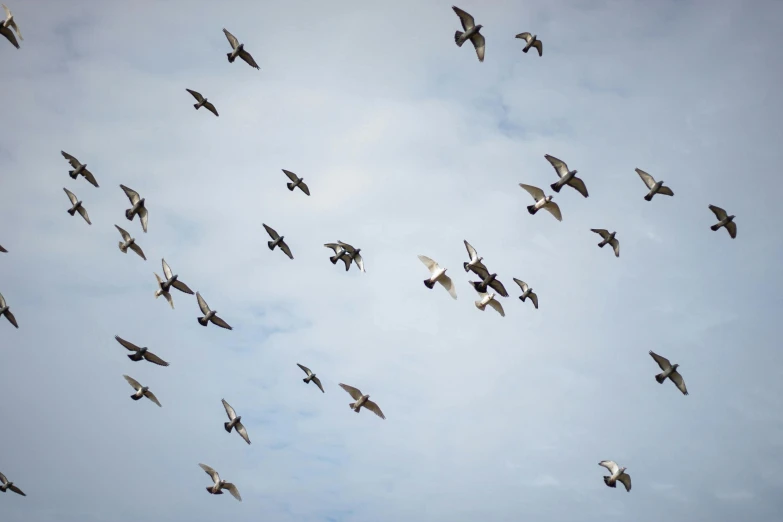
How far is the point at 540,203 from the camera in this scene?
40188mm

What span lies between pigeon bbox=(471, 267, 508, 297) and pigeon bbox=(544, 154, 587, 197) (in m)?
5.46

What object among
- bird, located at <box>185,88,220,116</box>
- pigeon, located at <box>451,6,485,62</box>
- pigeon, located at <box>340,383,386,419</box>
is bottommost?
pigeon, located at <box>340,383,386,419</box>

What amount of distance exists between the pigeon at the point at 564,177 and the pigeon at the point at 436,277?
7.06m

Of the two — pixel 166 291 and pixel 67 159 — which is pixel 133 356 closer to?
pixel 166 291

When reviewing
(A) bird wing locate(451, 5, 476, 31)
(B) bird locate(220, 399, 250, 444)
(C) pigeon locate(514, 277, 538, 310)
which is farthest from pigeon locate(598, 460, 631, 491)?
(A) bird wing locate(451, 5, 476, 31)

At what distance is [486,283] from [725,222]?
15.4 m

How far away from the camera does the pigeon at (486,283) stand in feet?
133

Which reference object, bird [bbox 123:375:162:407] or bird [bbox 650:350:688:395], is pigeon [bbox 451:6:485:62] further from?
bird [bbox 123:375:162:407]

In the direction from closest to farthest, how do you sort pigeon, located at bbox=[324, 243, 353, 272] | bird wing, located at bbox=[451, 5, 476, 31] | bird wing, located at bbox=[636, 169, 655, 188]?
bird wing, located at bbox=[451, 5, 476, 31] → bird wing, located at bbox=[636, 169, 655, 188] → pigeon, located at bbox=[324, 243, 353, 272]

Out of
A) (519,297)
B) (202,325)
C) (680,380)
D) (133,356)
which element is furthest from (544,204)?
(133,356)

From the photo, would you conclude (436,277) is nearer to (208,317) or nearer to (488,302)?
(488,302)

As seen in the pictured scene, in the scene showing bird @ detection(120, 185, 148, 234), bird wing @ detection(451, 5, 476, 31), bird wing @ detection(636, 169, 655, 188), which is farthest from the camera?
bird wing @ detection(636, 169, 655, 188)

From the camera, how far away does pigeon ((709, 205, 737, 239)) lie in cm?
4569

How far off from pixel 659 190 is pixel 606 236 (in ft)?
13.4
